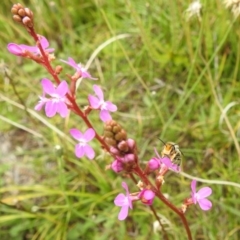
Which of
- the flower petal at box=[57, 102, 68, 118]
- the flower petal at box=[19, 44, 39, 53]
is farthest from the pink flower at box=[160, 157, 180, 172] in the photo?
the flower petal at box=[19, 44, 39, 53]

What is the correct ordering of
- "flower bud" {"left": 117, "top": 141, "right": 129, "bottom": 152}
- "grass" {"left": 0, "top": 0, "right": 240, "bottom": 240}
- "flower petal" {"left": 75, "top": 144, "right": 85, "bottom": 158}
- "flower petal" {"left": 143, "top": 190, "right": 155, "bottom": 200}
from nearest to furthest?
"flower bud" {"left": 117, "top": 141, "right": 129, "bottom": 152} < "flower petal" {"left": 143, "top": 190, "right": 155, "bottom": 200} < "flower petal" {"left": 75, "top": 144, "right": 85, "bottom": 158} < "grass" {"left": 0, "top": 0, "right": 240, "bottom": 240}

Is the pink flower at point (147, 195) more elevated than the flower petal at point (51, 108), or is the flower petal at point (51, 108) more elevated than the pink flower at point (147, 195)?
the flower petal at point (51, 108)

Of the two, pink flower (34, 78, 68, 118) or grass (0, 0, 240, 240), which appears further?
grass (0, 0, 240, 240)

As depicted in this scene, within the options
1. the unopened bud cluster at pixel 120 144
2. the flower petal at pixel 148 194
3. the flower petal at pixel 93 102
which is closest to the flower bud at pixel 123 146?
the unopened bud cluster at pixel 120 144

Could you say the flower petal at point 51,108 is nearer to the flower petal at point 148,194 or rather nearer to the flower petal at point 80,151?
the flower petal at point 80,151

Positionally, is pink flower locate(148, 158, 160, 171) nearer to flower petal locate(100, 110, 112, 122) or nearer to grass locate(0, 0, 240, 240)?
flower petal locate(100, 110, 112, 122)

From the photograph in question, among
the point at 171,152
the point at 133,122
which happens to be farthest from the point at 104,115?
the point at 133,122

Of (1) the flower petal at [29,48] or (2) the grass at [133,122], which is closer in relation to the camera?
(1) the flower petal at [29,48]

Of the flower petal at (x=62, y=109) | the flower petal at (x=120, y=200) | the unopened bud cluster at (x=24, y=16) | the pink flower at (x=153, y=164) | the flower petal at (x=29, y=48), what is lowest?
the flower petal at (x=120, y=200)

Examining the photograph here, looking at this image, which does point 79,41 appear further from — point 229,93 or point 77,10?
point 229,93
